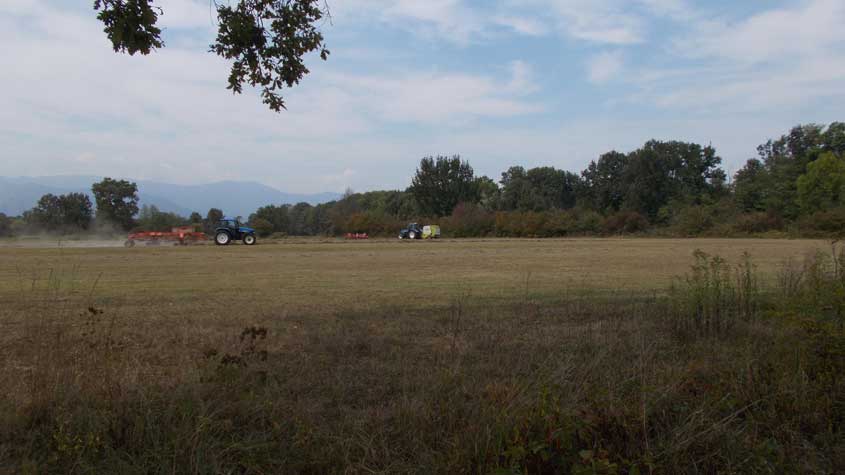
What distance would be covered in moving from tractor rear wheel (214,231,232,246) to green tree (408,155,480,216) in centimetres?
5493

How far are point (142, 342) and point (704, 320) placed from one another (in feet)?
23.8

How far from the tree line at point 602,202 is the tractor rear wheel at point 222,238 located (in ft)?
84.8

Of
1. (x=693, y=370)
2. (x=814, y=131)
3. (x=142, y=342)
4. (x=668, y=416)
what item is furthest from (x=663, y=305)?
(x=814, y=131)

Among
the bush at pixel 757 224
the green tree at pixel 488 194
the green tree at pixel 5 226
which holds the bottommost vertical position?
the bush at pixel 757 224

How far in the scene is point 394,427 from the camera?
454 cm

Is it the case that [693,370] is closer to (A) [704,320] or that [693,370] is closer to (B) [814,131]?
(A) [704,320]

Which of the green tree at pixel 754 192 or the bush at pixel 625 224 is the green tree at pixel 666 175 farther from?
the bush at pixel 625 224

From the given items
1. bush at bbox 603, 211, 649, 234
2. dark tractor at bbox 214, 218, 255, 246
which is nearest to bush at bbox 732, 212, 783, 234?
bush at bbox 603, 211, 649, 234

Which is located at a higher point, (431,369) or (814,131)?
(814,131)

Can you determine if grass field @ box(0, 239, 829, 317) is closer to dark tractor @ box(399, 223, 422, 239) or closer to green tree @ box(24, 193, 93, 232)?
dark tractor @ box(399, 223, 422, 239)

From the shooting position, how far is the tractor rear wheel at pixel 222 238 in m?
42.3

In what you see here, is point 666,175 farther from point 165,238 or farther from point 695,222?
point 165,238

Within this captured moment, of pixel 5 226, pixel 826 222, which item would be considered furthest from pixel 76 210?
pixel 826 222

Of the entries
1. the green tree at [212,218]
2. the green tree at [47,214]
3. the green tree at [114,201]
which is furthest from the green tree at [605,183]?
the green tree at [47,214]
